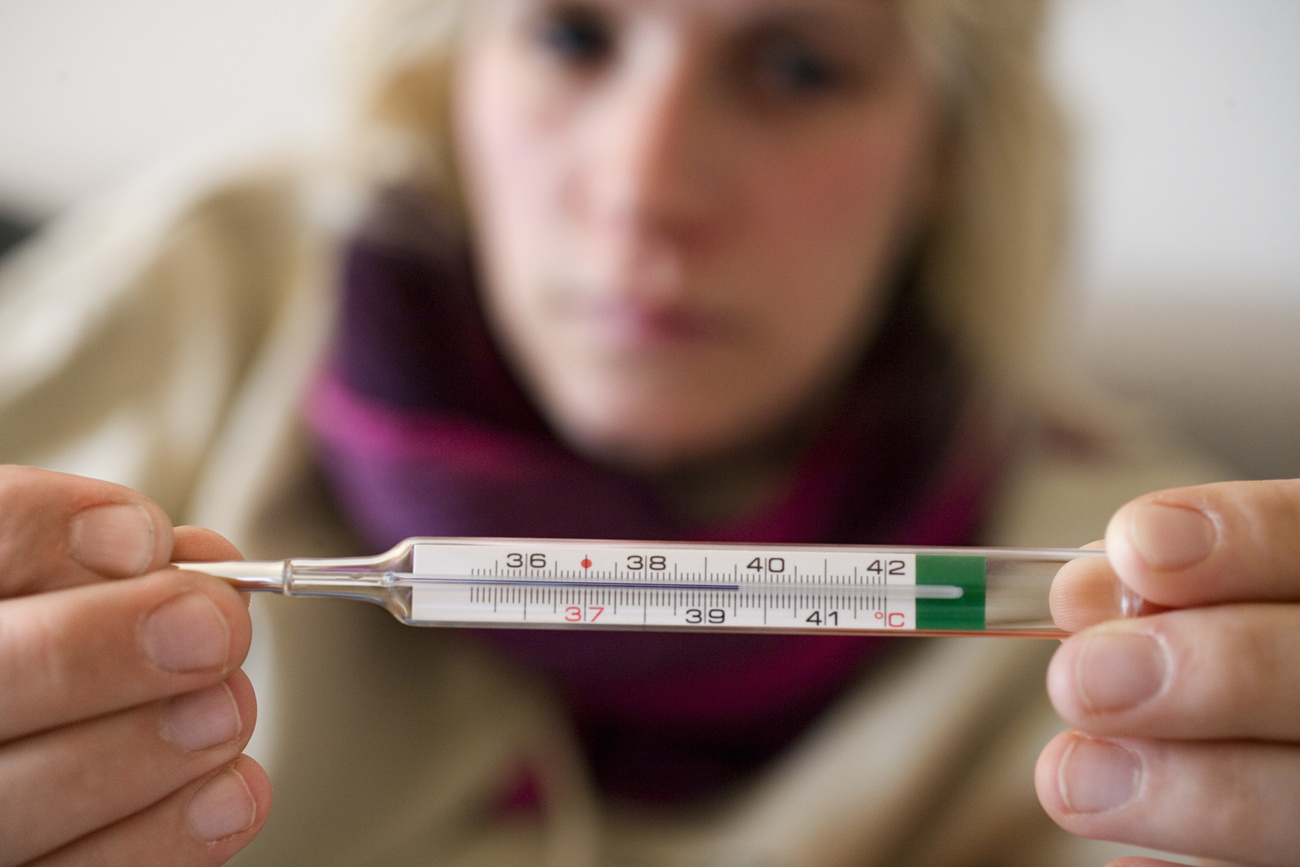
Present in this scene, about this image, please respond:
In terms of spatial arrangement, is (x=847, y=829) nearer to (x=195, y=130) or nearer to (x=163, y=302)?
(x=163, y=302)

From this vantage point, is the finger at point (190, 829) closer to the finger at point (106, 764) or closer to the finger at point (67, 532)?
the finger at point (106, 764)

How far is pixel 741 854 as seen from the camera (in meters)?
0.81

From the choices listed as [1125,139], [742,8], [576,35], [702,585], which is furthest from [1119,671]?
[1125,139]

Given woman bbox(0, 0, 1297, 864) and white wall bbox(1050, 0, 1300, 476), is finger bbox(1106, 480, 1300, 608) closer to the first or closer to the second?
woman bbox(0, 0, 1297, 864)

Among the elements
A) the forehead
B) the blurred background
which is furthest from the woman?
the blurred background

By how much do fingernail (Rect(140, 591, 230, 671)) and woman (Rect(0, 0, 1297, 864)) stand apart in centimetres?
7

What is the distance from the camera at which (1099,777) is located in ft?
1.44

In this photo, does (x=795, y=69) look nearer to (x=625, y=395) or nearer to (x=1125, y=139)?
(x=625, y=395)

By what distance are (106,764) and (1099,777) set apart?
528mm

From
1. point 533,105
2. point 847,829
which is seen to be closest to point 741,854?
point 847,829

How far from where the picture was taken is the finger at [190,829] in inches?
17.2

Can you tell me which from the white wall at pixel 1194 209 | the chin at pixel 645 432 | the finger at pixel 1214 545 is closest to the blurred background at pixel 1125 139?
the white wall at pixel 1194 209

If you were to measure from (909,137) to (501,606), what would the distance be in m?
0.60

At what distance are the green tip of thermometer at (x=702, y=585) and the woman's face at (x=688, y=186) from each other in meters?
0.30
